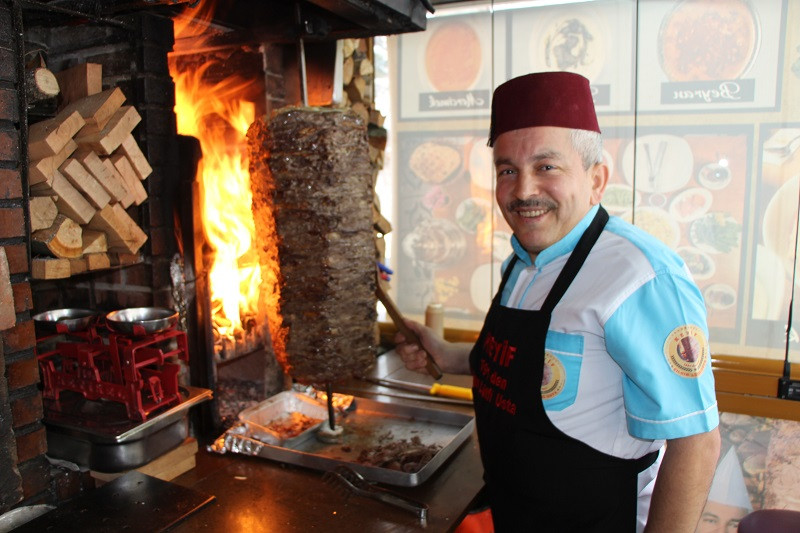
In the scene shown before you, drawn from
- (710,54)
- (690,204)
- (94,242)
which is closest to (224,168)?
(94,242)

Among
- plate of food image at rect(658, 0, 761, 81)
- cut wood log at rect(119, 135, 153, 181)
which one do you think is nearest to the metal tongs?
cut wood log at rect(119, 135, 153, 181)

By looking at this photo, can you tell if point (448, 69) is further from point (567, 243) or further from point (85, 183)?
point (85, 183)

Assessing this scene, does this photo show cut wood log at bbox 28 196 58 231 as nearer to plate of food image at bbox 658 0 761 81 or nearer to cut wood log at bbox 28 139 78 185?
cut wood log at bbox 28 139 78 185

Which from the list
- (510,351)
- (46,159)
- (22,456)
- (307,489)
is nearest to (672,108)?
(510,351)

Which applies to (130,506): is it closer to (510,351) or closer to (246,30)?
(510,351)

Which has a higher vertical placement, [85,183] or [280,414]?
[85,183]

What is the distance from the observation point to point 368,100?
4211mm

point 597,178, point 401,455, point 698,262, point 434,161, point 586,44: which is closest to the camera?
point 597,178

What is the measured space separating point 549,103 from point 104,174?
5.40ft

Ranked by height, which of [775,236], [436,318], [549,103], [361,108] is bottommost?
[436,318]

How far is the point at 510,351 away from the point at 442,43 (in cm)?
309

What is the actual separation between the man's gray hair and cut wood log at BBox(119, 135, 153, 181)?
5.52 ft

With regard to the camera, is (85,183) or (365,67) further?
(365,67)

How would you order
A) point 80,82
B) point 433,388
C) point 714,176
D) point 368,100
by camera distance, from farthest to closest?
point 368,100
point 714,176
point 433,388
point 80,82
